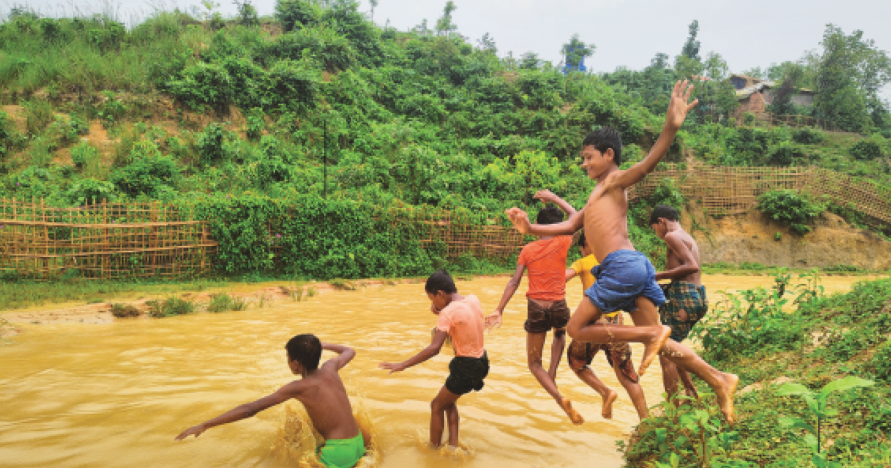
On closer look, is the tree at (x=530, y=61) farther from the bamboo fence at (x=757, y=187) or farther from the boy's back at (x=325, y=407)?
the boy's back at (x=325, y=407)

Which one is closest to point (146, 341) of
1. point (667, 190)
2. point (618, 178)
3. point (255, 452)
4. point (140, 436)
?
point (140, 436)

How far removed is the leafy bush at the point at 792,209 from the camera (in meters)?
21.8

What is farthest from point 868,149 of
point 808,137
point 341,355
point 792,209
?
point 341,355

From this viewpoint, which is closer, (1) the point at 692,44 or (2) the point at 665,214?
(2) the point at 665,214

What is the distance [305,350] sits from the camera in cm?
314

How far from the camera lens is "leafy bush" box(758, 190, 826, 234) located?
71.6 feet

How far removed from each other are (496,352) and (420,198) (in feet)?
41.6

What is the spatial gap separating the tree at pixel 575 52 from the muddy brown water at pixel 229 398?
40.6 m

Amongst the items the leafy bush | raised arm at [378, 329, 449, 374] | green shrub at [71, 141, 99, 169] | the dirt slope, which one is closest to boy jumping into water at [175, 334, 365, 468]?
raised arm at [378, 329, 449, 374]

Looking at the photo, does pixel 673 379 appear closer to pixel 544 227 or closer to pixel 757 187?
pixel 544 227

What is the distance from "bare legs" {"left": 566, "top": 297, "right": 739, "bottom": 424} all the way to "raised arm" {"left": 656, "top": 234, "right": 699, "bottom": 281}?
1.06m

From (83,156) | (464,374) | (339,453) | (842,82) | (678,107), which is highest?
(842,82)

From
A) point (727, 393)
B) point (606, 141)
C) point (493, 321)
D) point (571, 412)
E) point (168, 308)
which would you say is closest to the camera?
point (727, 393)

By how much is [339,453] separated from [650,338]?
6.92ft
